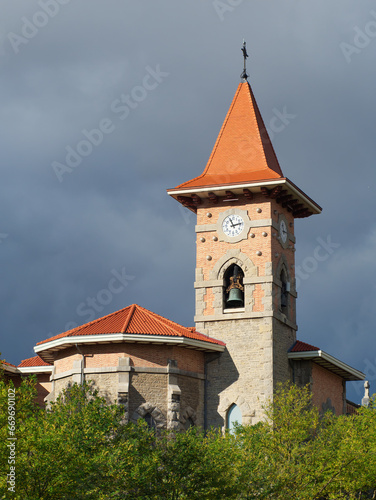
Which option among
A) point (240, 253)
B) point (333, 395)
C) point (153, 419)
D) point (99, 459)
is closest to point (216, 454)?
point (99, 459)

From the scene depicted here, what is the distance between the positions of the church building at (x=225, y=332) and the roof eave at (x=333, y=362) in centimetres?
5

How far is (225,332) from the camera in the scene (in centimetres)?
3672

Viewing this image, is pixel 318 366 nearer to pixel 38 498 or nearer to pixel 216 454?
pixel 216 454

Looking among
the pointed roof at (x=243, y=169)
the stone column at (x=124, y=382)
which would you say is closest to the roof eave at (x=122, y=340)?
the stone column at (x=124, y=382)

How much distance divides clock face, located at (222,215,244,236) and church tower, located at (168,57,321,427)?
4cm

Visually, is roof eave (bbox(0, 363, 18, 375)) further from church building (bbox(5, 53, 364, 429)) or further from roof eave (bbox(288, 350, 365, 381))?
roof eave (bbox(288, 350, 365, 381))

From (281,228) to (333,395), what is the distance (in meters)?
8.39

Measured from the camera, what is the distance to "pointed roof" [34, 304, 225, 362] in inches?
1299

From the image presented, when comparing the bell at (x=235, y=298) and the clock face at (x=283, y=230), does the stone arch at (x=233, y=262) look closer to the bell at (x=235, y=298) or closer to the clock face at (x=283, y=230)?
the bell at (x=235, y=298)

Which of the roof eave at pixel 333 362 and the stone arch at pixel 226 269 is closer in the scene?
the roof eave at pixel 333 362

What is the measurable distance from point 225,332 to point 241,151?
8585mm

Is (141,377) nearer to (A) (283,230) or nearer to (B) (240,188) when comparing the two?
(B) (240,188)

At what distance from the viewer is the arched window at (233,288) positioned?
1464 inches

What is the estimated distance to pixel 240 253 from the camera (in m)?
37.5
